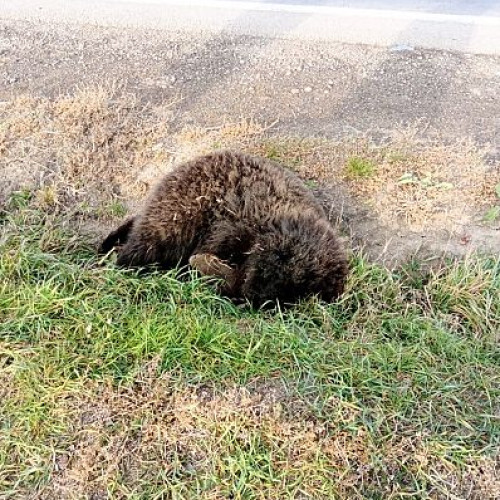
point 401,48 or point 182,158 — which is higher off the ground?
point 401,48

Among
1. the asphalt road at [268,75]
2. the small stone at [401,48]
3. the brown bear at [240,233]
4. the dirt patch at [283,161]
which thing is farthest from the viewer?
the small stone at [401,48]

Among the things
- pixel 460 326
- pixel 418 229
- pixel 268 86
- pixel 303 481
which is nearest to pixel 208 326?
pixel 303 481

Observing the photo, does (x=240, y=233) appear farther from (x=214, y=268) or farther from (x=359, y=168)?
(x=359, y=168)

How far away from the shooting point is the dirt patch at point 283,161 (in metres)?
4.81

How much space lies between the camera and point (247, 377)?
10.7 feet

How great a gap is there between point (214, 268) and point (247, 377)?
39.8 inches

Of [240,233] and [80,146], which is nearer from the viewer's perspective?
[240,233]

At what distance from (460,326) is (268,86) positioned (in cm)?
307

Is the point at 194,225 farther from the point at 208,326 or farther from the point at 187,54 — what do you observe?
the point at 187,54

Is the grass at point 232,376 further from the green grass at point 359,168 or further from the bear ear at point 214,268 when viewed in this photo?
the green grass at point 359,168

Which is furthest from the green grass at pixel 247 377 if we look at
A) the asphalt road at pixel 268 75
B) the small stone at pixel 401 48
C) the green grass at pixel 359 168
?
the small stone at pixel 401 48

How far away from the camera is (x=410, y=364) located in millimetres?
3492

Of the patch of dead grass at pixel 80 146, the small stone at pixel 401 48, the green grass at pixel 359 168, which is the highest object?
the small stone at pixel 401 48

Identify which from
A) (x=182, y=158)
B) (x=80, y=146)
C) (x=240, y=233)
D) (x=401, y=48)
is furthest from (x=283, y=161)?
(x=401, y=48)
